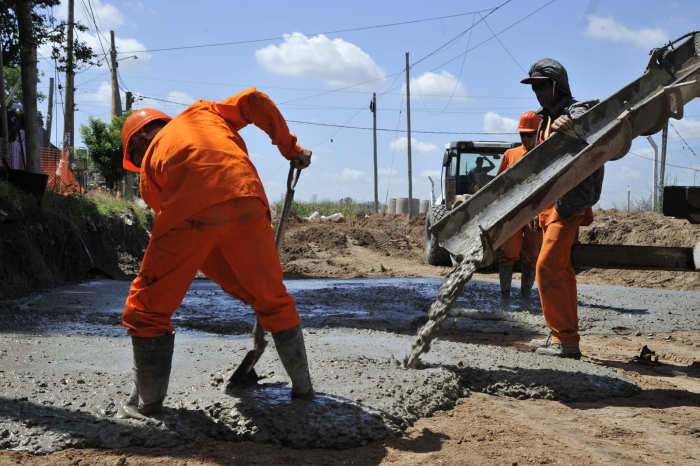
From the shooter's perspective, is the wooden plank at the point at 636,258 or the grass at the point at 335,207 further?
the grass at the point at 335,207

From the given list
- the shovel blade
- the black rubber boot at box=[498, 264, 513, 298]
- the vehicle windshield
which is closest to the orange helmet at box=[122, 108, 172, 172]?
the shovel blade

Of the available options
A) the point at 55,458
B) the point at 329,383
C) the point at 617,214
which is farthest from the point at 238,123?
the point at 617,214

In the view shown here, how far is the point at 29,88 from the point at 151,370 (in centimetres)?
1016

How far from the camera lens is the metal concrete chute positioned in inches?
140

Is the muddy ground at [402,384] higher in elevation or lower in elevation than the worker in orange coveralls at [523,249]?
lower

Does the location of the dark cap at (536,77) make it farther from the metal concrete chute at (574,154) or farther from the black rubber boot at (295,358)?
the black rubber boot at (295,358)

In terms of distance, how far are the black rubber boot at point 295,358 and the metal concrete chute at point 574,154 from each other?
48.4 inches

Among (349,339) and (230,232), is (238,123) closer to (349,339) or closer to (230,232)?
(230,232)

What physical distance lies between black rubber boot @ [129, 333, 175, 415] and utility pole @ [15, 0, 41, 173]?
30.5 ft

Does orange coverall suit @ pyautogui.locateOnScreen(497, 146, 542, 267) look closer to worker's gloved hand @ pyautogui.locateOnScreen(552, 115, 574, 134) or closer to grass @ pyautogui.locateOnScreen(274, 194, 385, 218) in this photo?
worker's gloved hand @ pyautogui.locateOnScreen(552, 115, 574, 134)

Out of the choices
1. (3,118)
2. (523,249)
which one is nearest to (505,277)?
(523,249)

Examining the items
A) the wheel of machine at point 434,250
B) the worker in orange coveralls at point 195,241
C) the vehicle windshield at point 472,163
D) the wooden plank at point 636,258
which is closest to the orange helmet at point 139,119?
the worker in orange coveralls at point 195,241

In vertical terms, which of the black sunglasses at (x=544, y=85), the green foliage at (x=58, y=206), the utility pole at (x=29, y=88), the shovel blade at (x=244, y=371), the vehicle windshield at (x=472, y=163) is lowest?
the shovel blade at (x=244, y=371)

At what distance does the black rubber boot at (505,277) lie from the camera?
7.27 metres
